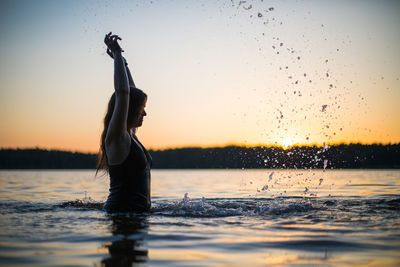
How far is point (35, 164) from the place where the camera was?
260 ft

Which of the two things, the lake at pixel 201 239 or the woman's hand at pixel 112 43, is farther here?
the woman's hand at pixel 112 43

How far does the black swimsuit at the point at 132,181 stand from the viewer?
488 cm

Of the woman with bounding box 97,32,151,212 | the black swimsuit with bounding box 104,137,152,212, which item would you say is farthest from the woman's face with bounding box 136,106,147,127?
the black swimsuit with bounding box 104,137,152,212

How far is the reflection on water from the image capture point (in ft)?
11.2

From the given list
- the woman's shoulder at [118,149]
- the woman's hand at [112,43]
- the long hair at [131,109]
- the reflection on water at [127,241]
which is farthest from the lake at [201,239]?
the woman's hand at [112,43]

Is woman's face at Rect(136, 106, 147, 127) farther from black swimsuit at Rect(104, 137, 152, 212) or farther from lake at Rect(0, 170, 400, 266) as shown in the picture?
lake at Rect(0, 170, 400, 266)

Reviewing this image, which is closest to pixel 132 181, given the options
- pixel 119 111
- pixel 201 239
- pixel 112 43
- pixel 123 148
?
pixel 123 148

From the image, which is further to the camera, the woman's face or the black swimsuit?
the woman's face

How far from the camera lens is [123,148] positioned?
4.72m

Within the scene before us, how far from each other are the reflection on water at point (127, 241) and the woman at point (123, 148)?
0.14 m

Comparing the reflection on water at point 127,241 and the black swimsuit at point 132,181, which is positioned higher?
the black swimsuit at point 132,181

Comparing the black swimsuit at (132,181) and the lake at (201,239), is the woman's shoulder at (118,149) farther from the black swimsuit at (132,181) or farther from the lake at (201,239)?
the lake at (201,239)

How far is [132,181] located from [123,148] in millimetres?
478

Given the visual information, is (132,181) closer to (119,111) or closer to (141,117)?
(141,117)
